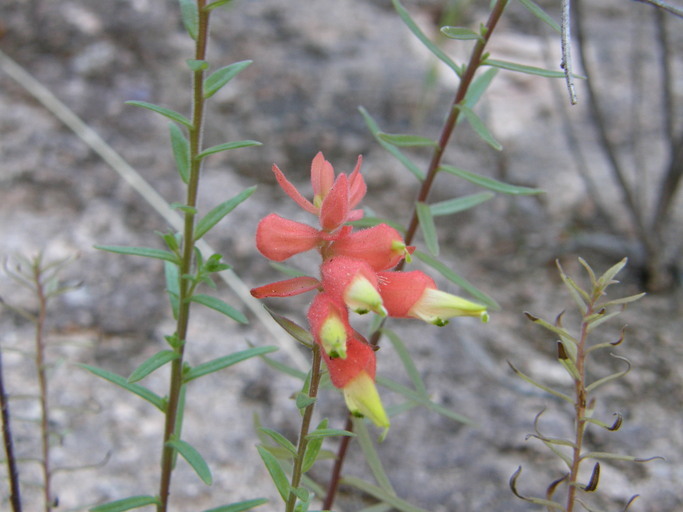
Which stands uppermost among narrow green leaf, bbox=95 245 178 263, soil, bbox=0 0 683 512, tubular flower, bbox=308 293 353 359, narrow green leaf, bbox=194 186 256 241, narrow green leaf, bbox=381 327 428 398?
tubular flower, bbox=308 293 353 359

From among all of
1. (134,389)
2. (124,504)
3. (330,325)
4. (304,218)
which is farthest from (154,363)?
(304,218)

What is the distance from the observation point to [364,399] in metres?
0.58

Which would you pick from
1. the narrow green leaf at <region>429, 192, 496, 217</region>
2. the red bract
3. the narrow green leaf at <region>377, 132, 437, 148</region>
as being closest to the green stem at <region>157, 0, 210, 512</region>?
the red bract

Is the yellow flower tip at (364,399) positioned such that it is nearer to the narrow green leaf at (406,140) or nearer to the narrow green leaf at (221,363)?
the narrow green leaf at (221,363)

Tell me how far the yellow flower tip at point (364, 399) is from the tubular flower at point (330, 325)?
0.03 m

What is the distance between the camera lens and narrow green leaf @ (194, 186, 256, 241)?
0.75 meters

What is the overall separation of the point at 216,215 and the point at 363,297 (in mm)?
284

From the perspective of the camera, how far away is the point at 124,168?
6.19ft

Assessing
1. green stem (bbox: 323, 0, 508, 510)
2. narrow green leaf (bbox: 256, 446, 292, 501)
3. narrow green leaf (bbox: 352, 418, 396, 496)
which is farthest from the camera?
narrow green leaf (bbox: 352, 418, 396, 496)

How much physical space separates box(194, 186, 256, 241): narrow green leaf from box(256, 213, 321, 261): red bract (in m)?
0.15

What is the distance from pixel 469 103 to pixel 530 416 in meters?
0.77

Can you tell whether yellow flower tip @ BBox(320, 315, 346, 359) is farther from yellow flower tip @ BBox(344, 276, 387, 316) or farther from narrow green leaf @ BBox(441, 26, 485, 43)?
narrow green leaf @ BBox(441, 26, 485, 43)

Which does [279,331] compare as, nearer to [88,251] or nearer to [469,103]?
[88,251]

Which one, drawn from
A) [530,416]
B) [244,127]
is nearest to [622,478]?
[530,416]
